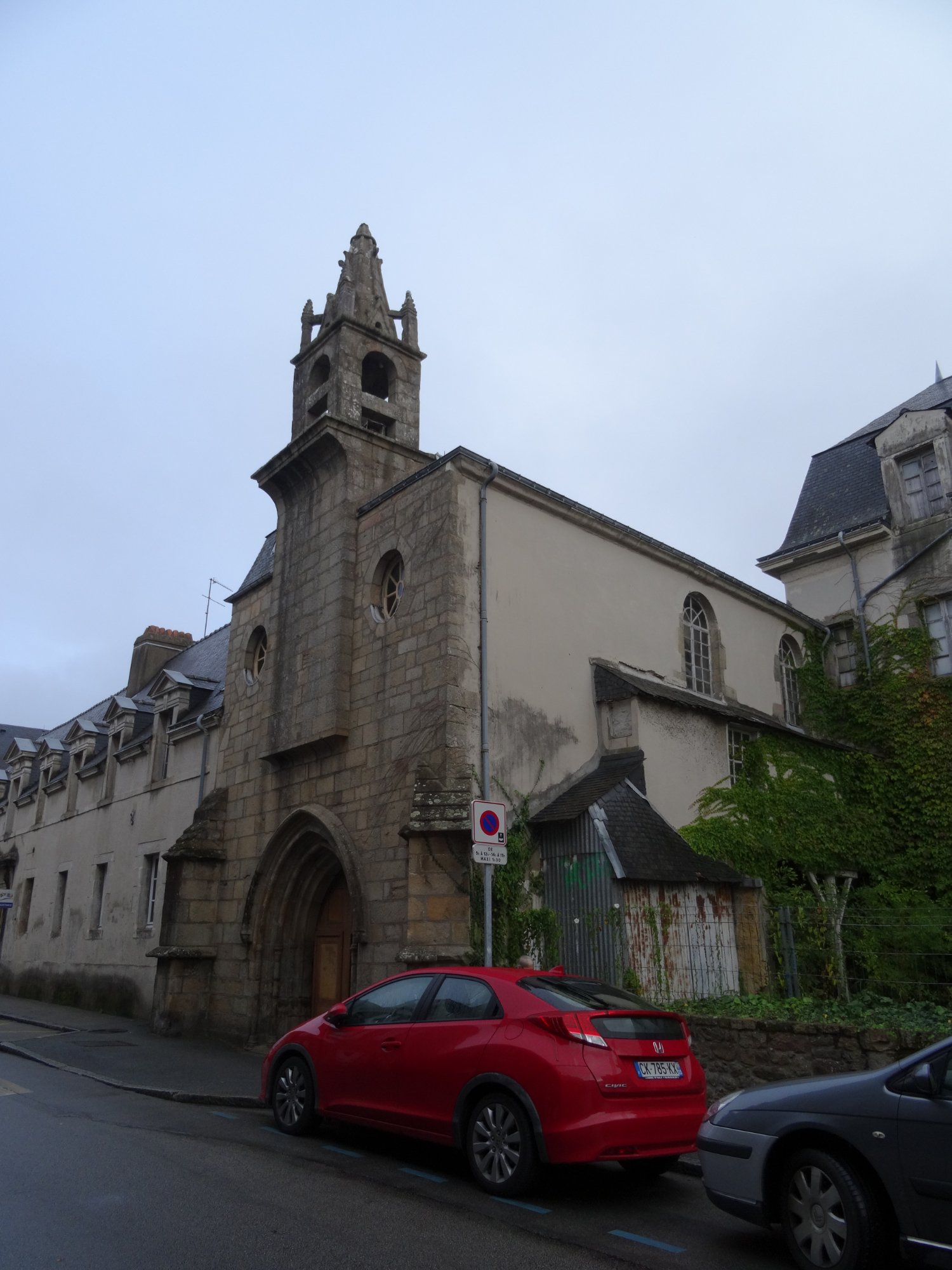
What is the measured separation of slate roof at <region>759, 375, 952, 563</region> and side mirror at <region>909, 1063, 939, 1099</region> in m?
16.8

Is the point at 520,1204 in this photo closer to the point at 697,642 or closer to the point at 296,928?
the point at 296,928

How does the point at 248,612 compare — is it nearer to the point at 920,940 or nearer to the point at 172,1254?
the point at 920,940

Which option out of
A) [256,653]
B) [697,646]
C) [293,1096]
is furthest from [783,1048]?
[256,653]

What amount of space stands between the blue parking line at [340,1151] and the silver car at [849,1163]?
285 centimetres

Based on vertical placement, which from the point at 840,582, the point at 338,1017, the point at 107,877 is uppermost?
the point at 840,582

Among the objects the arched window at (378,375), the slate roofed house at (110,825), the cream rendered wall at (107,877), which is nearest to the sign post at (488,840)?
the slate roofed house at (110,825)

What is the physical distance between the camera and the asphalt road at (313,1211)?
4.64 metres

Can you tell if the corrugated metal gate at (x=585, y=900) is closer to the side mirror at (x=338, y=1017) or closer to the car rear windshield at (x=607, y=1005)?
the side mirror at (x=338, y=1017)

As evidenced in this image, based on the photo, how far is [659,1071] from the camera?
6.02m

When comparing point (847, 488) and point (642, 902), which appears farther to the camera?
point (847, 488)

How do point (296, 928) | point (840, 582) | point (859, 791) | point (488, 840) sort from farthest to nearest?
1. point (840, 582)
2. point (859, 791)
3. point (296, 928)
4. point (488, 840)

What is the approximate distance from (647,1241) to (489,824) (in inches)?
175

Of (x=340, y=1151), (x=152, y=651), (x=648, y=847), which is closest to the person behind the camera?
(x=340, y=1151)

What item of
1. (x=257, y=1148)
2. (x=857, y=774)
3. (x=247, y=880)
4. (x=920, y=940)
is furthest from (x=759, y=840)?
(x=257, y=1148)
